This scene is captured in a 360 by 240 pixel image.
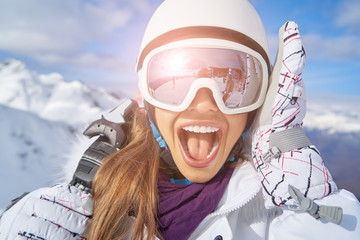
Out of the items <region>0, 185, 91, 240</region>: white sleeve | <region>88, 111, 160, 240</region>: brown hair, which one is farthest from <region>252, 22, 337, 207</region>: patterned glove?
<region>0, 185, 91, 240</region>: white sleeve

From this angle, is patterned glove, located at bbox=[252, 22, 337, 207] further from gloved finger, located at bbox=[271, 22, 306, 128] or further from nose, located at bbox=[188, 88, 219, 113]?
nose, located at bbox=[188, 88, 219, 113]

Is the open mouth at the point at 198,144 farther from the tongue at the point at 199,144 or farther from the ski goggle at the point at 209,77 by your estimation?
the ski goggle at the point at 209,77

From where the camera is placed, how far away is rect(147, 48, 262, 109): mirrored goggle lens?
106cm

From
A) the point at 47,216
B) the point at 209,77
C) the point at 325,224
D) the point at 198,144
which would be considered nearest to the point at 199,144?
the point at 198,144

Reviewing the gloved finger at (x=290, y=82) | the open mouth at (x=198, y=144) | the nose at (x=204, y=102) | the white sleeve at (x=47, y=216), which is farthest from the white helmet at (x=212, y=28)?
the white sleeve at (x=47, y=216)

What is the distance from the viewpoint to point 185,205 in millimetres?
1087

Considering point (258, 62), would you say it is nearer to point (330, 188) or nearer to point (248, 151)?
point (248, 151)

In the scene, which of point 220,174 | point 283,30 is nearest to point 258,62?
point 283,30

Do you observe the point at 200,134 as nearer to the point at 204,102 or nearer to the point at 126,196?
the point at 204,102

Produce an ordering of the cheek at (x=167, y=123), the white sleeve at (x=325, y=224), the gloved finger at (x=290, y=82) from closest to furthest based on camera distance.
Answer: the white sleeve at (x=325, y=224), the gloved finger at (x=290, y=82), the cheek at (x=167, y=123)

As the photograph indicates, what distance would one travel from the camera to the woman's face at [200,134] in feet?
3.49

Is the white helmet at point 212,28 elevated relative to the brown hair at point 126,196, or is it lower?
elevated

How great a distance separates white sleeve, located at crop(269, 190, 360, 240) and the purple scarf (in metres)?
0.33

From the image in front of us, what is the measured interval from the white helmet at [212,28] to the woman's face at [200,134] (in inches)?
9.6
